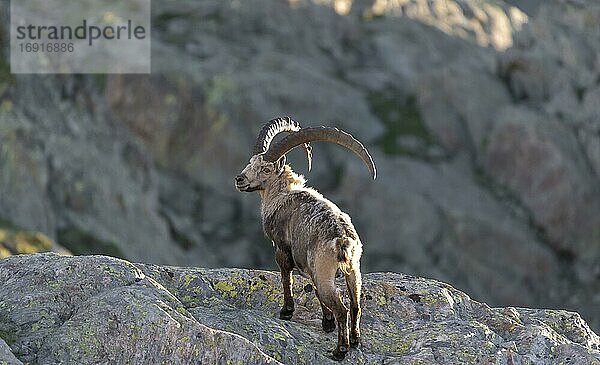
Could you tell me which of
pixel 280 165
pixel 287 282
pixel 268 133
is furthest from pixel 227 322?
pixel 268 133

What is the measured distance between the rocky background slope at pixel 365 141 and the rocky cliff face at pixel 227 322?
43308 millimetres

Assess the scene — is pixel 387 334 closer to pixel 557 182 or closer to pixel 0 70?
pixel 0 70

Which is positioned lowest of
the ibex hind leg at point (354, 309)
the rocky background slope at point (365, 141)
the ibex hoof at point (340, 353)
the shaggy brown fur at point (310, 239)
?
the rocky background slope at point (365, 141)

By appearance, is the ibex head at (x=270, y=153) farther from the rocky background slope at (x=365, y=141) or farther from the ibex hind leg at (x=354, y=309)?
the rocky background slope at (x=365, y=141)

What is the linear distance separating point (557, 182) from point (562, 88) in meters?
11.7

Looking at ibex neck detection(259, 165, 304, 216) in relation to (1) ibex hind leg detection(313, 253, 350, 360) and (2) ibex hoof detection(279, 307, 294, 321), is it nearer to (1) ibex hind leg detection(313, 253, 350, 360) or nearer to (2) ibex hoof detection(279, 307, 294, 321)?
(2) ibex hoof detection(279, 307, 294, 321)

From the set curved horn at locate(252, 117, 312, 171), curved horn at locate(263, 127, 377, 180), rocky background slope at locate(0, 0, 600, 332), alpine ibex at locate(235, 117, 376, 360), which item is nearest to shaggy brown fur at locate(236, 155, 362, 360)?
alpine ibex at locate(235, 117, 376, 360)

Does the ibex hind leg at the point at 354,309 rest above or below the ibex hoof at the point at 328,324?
above

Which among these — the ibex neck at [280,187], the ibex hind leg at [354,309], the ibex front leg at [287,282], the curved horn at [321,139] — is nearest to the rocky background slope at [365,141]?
the ibex neck at [280,187]

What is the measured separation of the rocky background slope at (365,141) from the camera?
6588cm

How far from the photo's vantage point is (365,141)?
8806 cm

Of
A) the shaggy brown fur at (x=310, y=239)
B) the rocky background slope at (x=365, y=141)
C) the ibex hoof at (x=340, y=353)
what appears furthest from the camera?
the rocky background slope at (x=365, y=141)

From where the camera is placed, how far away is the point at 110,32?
92188mm

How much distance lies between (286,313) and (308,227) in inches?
69.8
